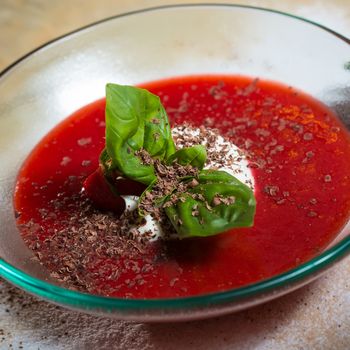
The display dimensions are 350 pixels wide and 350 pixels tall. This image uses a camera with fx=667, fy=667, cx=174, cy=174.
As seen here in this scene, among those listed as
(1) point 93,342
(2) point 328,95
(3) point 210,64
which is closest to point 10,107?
(3) point 210,64

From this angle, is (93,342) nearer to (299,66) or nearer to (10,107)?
(10,107)

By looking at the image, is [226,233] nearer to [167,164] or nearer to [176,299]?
[167,164]

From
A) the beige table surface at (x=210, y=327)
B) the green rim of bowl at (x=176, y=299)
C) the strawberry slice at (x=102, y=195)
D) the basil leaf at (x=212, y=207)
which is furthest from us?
the strawberry slice at (x=102, y=195)

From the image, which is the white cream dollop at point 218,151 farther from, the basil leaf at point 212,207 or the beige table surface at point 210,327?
the beige table surface at point 210,327

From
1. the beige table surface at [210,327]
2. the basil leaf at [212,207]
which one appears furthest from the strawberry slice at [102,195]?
the beige table surface at [210,327]

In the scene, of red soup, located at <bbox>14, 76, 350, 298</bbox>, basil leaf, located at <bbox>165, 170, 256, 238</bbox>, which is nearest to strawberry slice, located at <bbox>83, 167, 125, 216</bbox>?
red soup, located at <bbox>14, 76, 350, 298</bbox>

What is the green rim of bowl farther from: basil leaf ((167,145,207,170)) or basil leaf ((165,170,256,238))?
basil leaf ((167,145,207,170))

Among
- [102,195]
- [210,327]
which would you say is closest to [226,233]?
[210,327]
